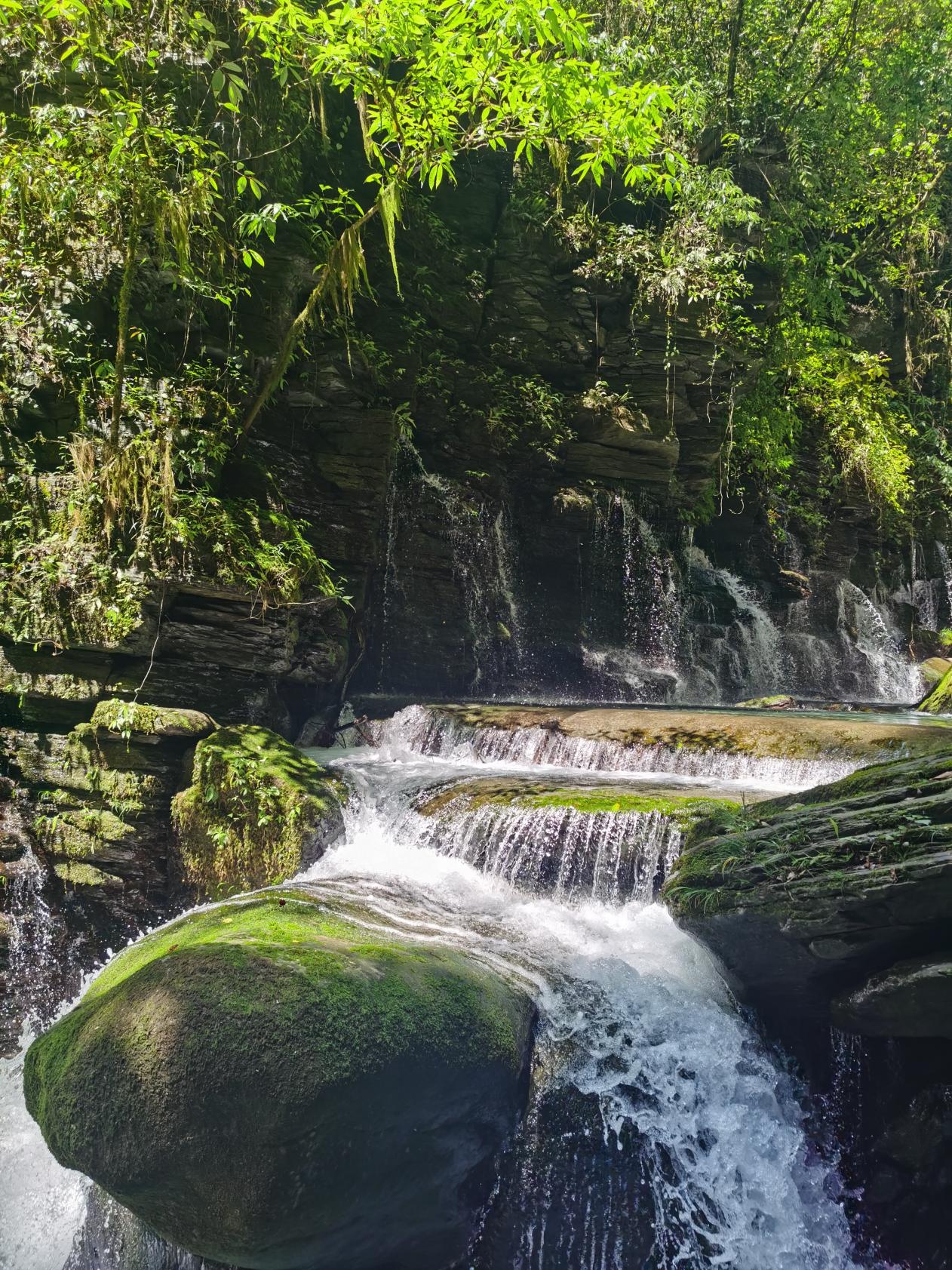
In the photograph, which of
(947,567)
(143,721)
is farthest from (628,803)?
(947,567)

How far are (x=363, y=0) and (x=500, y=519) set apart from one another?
6.71 metres

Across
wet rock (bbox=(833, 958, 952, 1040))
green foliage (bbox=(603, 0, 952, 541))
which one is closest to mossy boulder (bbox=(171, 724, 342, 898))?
wet rock (bbox=(833, 958, 952, 1040))

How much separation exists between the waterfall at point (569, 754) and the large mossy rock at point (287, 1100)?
417cm

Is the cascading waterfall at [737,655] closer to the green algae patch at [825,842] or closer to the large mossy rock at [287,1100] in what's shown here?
the green algae patch at [825,842]

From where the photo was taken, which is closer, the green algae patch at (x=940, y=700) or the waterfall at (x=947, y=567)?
the green algae patch at (x=940, y=700)

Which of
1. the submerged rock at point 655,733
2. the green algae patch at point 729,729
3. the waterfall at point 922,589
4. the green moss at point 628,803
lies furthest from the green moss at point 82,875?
the waterfall at point 922,589

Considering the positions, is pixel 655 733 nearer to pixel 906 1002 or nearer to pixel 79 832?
pixel 906 1002

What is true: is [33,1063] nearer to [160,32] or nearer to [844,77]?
[160,32]

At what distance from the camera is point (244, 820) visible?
6426 millimetres

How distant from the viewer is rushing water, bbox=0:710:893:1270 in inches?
138

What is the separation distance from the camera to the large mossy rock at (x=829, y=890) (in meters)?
3.67

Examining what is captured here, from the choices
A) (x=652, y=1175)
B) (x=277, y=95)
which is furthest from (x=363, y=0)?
(x=652, y=1175)

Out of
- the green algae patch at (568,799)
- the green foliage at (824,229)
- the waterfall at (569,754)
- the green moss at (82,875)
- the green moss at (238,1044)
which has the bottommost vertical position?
the green moss at (82,875)

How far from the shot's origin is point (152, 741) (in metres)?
6.82
